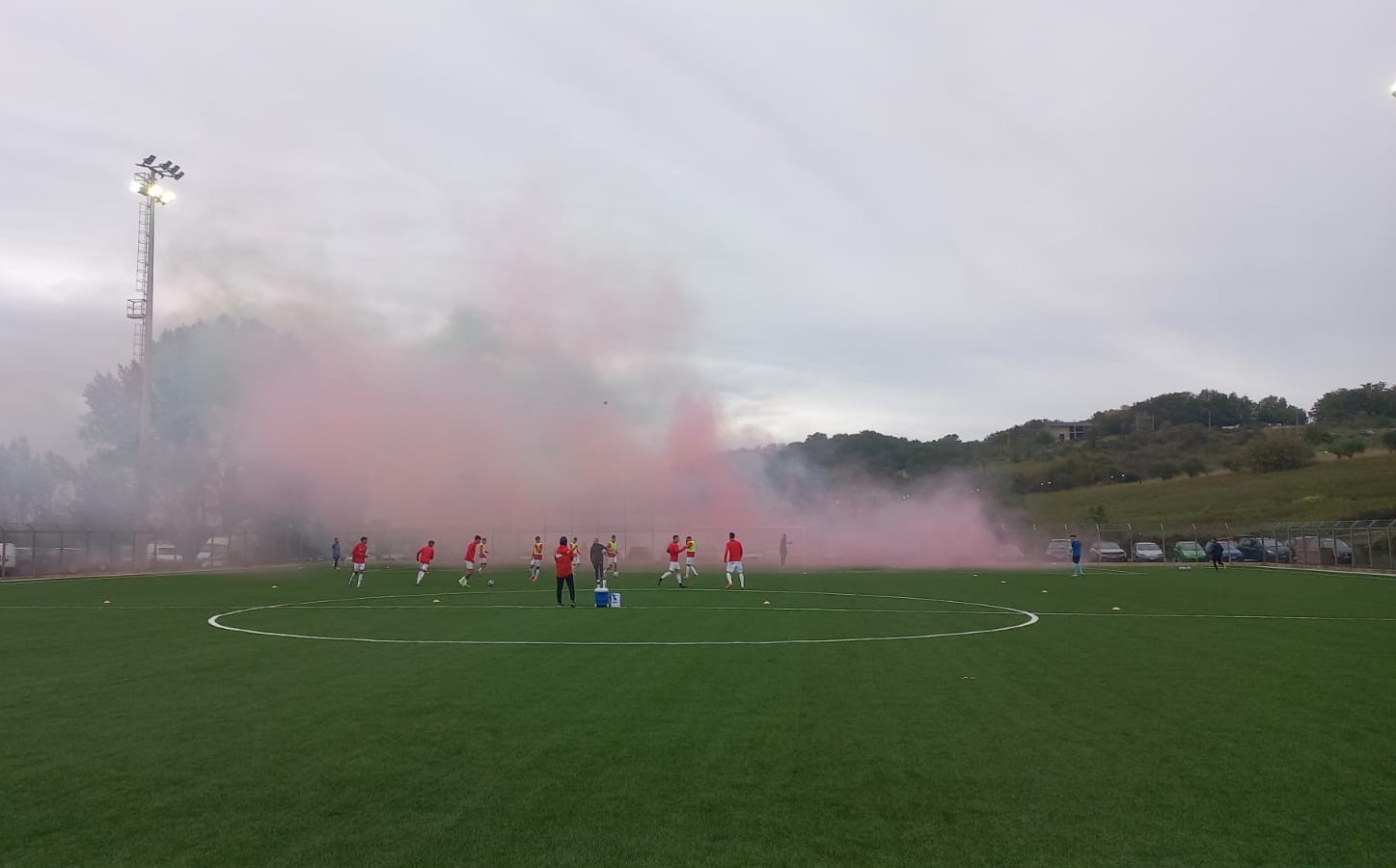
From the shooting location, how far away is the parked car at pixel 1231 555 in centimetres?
6194

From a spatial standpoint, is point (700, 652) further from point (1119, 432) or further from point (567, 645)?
point (1119, 432)

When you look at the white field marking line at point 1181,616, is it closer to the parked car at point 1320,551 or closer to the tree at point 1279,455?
the parked car at point 1320,551

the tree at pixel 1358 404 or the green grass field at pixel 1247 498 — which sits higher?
the tree at pixel 1358 404

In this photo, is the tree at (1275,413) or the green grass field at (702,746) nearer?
the green grass field at (702,746)

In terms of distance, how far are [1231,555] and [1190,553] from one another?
327 cm

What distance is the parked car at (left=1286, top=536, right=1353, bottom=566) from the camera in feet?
167

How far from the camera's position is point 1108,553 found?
62.5 meters

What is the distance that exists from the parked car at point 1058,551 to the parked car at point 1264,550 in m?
11.5

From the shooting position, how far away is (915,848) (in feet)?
20.2

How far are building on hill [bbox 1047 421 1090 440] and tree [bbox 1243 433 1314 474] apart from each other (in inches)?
2318

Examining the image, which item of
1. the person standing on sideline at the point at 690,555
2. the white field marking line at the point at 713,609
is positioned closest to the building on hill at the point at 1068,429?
the person standing on sideline at the point at 690,555

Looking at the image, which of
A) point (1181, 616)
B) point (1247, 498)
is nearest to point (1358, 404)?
point (1247, 498)

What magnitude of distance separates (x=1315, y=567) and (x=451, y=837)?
5701 centimetres

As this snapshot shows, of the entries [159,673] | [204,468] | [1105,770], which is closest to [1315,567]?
[1105,770]
